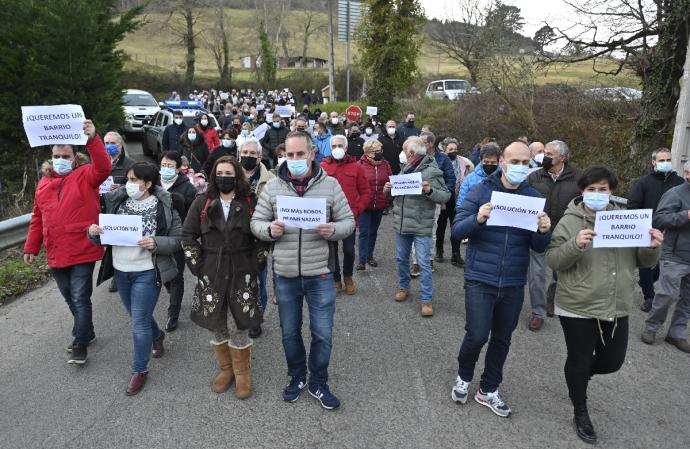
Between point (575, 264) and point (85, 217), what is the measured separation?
4.19 m

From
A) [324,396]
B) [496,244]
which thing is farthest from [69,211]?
[496,244]

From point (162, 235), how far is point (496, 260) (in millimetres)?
2839

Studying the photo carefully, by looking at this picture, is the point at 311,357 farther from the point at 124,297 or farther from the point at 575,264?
the point at 575,264

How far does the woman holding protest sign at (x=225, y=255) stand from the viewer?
3.95 metres

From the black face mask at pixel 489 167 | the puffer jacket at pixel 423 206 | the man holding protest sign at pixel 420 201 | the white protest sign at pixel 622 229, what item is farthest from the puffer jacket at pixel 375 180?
the white protest sign at pixel 622 229

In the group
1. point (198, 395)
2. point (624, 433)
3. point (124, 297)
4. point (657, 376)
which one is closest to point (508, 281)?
point (624, 433)

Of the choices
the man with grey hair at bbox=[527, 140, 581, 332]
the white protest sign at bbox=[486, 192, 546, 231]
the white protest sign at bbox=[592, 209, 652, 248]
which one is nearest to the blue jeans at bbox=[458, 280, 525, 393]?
the white protest sign at bbox=[486, 192, 546, 231]

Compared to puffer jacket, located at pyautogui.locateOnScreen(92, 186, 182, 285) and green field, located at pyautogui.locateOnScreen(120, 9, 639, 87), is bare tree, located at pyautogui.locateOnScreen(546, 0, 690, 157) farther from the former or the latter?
green field, located at pyautogui.locateOnScreen(120, 9, 639, 87)

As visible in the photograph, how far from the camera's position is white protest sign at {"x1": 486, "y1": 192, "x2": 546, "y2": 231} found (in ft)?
11.5

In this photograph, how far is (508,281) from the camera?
373 cm

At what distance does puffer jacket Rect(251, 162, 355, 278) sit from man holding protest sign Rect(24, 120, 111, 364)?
1710 millimetres

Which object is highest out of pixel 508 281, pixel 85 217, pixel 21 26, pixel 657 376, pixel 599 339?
pixel 21 26

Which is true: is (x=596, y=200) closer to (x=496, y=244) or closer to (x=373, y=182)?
(x=496, y=244)

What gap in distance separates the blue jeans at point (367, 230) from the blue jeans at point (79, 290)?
372 centimetres
